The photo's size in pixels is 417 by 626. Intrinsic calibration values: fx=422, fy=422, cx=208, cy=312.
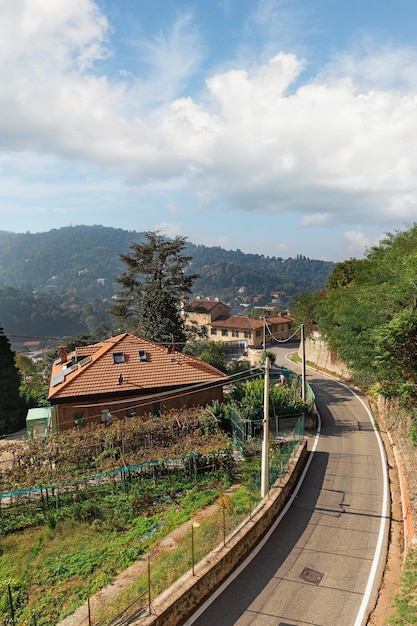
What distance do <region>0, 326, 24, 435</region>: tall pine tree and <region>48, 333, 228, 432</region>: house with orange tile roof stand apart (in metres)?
6.96

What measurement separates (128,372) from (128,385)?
1083 mm

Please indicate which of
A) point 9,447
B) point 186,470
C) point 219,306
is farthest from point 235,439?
point 219,306

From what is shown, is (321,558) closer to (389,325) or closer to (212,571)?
(212,571)

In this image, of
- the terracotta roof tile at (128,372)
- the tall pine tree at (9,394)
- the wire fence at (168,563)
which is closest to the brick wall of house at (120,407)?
the terracotta roof tile at (128,372)

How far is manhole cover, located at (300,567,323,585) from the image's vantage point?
37.4 ft

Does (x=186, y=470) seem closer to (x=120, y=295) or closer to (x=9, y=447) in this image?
(x=9, y=447)

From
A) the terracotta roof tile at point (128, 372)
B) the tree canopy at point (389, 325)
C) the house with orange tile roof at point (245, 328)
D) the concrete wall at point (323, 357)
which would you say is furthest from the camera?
the house with orange tile roof at point (245, 328)

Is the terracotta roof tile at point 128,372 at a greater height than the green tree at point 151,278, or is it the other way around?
the green tree at point 151,278

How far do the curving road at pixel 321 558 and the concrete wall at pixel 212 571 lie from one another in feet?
0.90

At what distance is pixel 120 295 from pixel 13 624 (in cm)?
3043

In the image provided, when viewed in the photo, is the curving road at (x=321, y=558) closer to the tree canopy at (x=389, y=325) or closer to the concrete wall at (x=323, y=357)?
the tree canopy at (x=389, y=325)

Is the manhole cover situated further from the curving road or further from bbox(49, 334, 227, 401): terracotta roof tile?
bbox(49, 334, 227, 401): terracotta roof tile

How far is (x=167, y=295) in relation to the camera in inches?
1384

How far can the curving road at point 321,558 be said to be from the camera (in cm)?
1019
